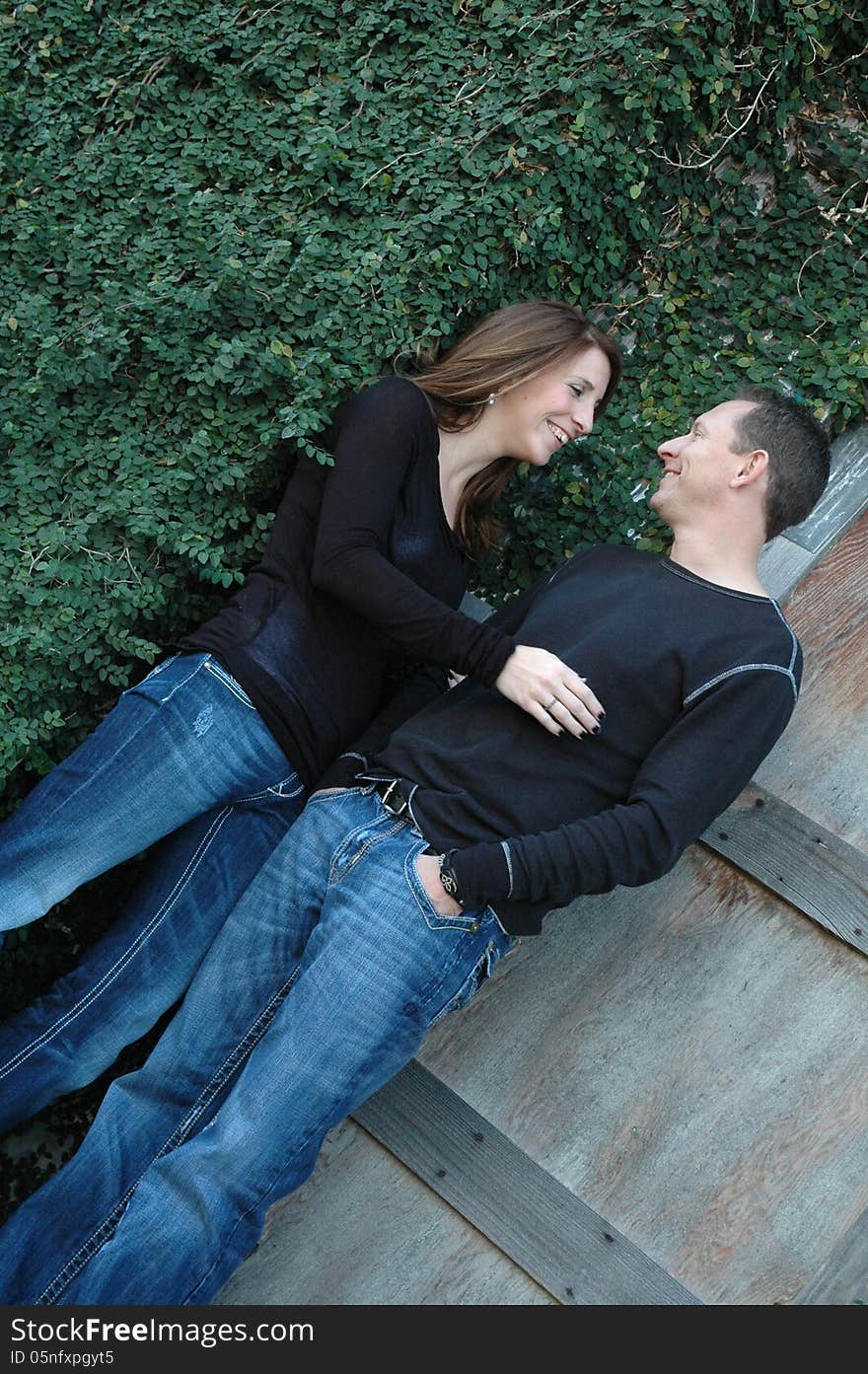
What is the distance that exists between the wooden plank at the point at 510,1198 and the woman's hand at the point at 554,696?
1.03m

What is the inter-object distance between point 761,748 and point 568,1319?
1.37 meters

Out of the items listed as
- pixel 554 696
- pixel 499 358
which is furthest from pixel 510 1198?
pixel 499 358

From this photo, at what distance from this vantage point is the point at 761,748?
2680 millimetres

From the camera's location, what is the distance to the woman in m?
2.87

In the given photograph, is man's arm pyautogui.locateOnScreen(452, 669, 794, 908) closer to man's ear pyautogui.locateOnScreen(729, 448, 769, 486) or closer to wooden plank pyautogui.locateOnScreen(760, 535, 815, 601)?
man's ear pyautogui.locateOnScreen(729, 448, 769, 486)

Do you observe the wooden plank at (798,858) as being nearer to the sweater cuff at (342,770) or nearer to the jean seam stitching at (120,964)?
the sweater cuff at (342,770)

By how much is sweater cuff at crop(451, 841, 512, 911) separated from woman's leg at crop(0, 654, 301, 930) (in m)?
0.63

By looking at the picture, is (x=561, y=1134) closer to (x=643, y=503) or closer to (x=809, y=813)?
(x=809, y=813)

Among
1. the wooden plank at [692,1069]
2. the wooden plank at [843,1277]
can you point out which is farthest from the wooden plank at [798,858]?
the wooden plank at [843,1277]

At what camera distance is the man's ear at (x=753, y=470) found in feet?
9.67

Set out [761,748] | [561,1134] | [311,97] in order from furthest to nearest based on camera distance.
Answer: [311,97], [561,1134], [761,748]

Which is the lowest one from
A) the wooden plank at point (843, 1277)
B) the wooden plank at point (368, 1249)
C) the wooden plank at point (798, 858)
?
the wooden plank at point (843, 1277)

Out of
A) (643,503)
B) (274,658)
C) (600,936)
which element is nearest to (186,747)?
(274,658)

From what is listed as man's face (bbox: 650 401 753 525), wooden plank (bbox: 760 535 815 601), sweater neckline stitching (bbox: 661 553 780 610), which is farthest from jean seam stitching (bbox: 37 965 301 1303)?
wooden plank (bbox: 760 535 815 601)
